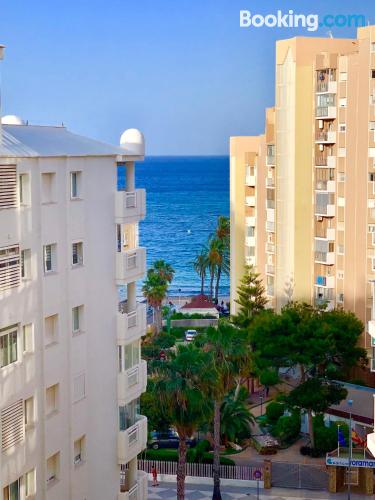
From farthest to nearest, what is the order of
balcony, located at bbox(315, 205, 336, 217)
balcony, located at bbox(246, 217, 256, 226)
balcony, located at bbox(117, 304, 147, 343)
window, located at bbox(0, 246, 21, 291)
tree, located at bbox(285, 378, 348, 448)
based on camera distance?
balcony, located at bbox(246, 217, 256, 226), balcony, located at bbox(315, 205, 336, 217), tree, located at bbox(285, 378, 348, 448), balcony, located at bbox(117, 304, 147, 343), window, located at bbox(0, 246, 21, 291)

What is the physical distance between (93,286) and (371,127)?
3328 centimetres

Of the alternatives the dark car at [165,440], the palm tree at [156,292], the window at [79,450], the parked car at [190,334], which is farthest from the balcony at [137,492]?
the palm tree at [156,292]

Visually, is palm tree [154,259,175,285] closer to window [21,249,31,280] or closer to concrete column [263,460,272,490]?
concrete column [263,460,272,490]

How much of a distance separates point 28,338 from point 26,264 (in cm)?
202

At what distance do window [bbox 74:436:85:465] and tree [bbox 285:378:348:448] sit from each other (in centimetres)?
2183

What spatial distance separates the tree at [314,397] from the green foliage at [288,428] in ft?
3.45

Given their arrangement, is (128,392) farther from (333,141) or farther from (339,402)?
(333,141)

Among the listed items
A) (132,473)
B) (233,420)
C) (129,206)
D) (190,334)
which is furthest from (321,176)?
(132,473)

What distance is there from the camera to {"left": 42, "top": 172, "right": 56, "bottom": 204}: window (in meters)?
32.0

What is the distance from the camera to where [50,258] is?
32.4 meters

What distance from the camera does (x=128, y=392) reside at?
36.3 metres

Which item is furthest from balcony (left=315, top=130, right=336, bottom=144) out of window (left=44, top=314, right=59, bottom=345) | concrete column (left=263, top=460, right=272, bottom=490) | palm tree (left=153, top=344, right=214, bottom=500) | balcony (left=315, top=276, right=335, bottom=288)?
window (left=44, top=314, right=59, bottom=345)

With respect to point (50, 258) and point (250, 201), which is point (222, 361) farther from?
point (250, 201)

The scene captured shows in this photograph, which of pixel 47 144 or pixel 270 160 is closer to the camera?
pixel 47 144
